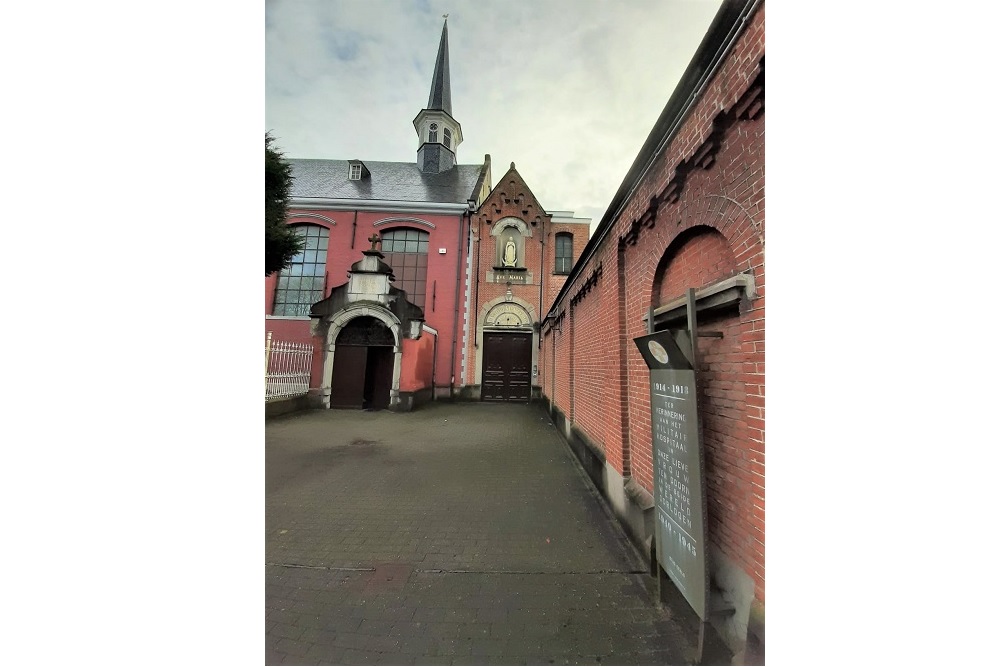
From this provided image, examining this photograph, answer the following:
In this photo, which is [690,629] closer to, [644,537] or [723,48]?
[644,537]

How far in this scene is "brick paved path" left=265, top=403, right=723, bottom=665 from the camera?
2.03m

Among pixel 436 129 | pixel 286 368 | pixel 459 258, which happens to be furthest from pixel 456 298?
pixel 436 129

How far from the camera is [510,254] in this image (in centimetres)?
1420

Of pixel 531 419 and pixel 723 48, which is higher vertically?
pixel 723 48

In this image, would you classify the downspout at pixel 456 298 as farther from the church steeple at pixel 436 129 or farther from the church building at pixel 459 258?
the church steeple at pixel 436 129

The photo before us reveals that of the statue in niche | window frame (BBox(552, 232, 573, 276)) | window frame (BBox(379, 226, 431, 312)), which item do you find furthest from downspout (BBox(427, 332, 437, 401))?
window frame (BBox(552, 232, 573, 276))

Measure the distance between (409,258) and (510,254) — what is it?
408 cm

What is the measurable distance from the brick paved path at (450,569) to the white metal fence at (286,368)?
386cm

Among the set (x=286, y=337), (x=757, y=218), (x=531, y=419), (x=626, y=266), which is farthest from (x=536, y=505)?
(x=286, y=337)

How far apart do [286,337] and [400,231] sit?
6.10m

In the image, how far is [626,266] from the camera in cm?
378

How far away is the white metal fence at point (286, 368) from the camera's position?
8.61 metres

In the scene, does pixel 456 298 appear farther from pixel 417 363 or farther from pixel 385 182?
pixel 385 182

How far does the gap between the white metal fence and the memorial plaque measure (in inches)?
335
